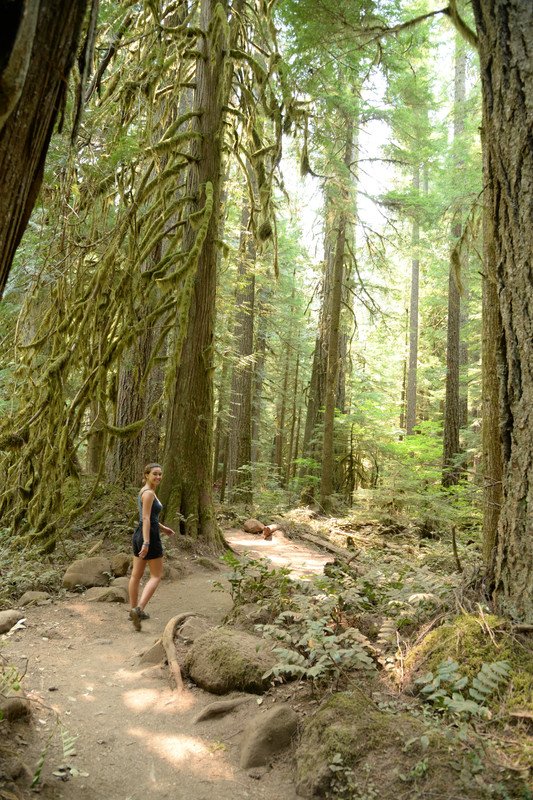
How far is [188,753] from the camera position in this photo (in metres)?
3.28

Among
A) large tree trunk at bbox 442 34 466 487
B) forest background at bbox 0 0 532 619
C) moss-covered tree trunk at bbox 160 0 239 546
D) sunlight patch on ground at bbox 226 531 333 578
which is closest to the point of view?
forest background at bbox 0 0 532 619

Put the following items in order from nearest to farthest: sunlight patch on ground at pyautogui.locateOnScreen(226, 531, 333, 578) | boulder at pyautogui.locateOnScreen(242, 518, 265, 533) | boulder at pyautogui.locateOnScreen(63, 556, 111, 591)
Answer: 1. boulder at pyautogui.locateOnScreen(63, 556, 111, 591)
2. sunlight patch on ground at pyautogui.locateOnScreen(226, 531, 333, 578)
3. boulder at pyautogui.locateOnScreen(242, 518, 265, 533)

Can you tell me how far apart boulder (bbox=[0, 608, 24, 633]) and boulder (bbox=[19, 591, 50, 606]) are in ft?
1.44

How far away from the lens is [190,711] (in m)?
3.79

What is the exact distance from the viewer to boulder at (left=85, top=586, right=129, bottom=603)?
6051mm

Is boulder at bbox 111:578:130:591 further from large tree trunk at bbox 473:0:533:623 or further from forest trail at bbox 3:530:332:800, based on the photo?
large tree trunk at bbox 473:0:533:623

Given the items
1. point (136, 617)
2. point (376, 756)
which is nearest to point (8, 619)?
point (136, 617)

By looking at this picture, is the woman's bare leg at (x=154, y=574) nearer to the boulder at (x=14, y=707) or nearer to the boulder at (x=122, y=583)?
the boulder at (x=122, y=583)

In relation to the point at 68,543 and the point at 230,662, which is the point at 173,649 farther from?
the point at 68,543

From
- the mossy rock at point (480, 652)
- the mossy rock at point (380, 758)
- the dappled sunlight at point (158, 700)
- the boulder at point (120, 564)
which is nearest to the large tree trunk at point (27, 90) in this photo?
the mossy rock at point (380, 758)

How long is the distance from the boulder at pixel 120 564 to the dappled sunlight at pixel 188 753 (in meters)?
3.33

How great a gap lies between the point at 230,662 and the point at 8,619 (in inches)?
99.9

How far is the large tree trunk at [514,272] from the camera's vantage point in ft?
10.7

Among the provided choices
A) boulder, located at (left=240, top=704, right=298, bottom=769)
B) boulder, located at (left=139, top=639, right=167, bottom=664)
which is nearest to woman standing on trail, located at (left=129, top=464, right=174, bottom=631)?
boulder, located at (left=139, top=639, right=167, bottom=664)
